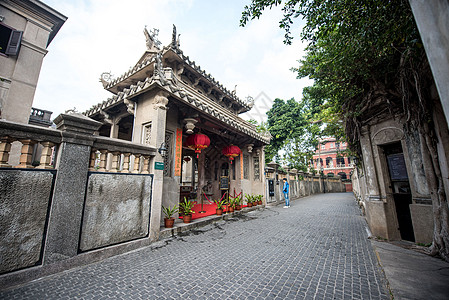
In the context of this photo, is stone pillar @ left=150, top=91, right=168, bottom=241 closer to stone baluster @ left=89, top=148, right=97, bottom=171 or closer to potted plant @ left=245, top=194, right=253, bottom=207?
stone baluster @ left=89, top=148, right=97, bottom=171

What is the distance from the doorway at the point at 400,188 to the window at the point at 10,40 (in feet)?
48.9

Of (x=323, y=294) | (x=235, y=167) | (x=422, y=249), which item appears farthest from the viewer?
(x=235, y=167)

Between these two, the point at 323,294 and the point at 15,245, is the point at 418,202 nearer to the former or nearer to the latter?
the point at 323,294

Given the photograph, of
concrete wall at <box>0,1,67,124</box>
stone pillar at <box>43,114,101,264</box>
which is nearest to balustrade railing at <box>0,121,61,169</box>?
stone pillar at <box>43,114,101,264</box>

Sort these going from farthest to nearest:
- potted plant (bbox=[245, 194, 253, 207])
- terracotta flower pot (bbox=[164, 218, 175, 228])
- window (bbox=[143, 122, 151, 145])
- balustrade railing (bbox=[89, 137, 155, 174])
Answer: potted plant (bbox=[245, 194, 253, 207]), window (bbox=[143, 122, 151, 145]), terracotta flower pot (bbox=[164, 218, 175, 228]), balustrade railing (bbox=[89, 137, 155, 174])

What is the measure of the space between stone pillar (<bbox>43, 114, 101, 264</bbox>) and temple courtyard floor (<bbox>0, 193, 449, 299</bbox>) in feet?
1.47

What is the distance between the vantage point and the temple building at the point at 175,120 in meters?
4.91

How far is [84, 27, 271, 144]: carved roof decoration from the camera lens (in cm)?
482

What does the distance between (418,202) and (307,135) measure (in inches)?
561

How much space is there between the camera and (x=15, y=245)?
2553mm

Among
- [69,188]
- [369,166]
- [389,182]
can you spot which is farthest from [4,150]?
[389,182]

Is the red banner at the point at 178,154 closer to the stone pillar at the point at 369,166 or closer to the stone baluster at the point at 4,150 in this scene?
the stone baluster at the point at 4,150

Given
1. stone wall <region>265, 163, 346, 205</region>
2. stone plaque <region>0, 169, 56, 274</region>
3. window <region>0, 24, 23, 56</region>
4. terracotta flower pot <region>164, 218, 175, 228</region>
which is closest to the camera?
stone plaque <region>0, 169, 56, 274</region>

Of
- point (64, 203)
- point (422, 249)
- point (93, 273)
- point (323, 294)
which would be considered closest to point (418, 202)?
point (422, 249)
